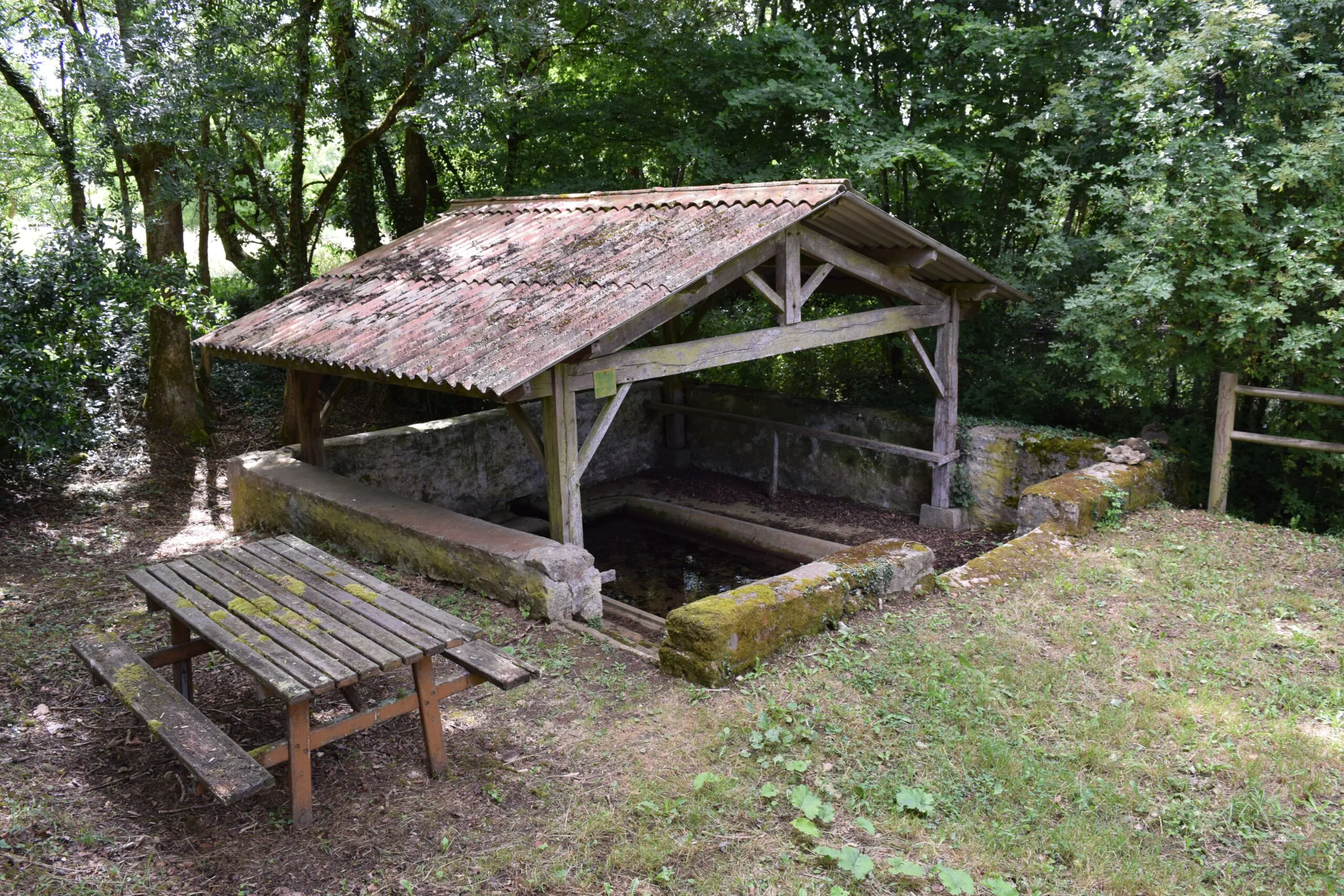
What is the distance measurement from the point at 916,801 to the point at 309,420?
6.36 meters

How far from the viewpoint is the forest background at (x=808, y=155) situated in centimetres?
728

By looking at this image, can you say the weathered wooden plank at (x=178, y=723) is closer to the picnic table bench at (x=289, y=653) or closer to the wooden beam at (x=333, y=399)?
the picnic table bench at (x=289, y=653)

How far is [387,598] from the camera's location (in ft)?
13.4

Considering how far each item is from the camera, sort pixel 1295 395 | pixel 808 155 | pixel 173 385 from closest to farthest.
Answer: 1. pixel 1295 395
2. pixel 173 385
3. pixel 808 155

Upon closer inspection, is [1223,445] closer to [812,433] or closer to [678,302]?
[812,433]

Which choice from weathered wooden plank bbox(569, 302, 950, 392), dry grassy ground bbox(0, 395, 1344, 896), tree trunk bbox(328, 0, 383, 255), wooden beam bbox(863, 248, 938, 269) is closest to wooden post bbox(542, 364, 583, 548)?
weathered wooden plank bbox(569, 302, 950, 392)

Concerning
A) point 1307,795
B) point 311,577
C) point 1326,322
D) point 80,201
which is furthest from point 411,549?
point 1326,322

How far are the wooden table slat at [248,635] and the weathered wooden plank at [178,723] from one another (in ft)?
1.06

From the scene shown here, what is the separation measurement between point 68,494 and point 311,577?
553 centimetres

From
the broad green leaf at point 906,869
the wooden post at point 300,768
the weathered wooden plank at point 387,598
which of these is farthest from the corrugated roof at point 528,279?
the broad green leaf at point 906,869

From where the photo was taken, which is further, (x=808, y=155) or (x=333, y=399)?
(x=808, y=155)

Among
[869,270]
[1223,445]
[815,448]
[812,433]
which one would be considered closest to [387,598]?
[869,270]

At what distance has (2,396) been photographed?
709 centimetres

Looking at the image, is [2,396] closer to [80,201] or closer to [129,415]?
[129,415]
